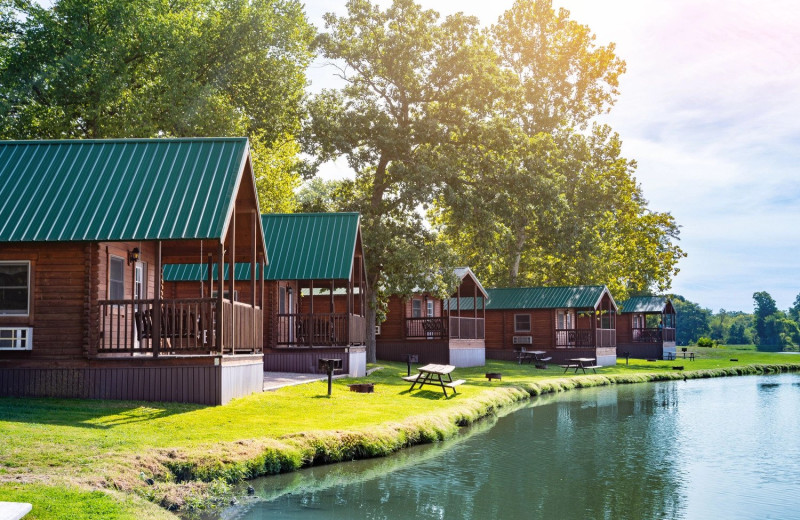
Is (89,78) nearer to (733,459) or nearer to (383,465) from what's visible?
(383,465)

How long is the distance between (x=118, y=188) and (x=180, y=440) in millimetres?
7276

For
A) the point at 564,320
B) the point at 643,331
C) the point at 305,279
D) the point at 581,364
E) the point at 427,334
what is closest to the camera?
the point at 305,279

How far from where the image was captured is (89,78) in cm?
3744

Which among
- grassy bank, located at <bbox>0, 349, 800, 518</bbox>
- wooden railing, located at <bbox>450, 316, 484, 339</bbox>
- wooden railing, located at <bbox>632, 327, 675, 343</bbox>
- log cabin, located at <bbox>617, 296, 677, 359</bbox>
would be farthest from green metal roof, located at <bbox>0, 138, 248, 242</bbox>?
wooden railing, located at <bbox>632, 327, 675, 343</bbox>

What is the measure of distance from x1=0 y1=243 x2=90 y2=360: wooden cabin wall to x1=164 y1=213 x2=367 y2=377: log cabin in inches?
403

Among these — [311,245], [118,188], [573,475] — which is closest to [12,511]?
[573,475]

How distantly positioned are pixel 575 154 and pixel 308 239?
92.9 ft

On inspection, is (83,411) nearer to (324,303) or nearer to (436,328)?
(324,303)

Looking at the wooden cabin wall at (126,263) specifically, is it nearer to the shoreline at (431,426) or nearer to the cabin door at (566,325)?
the shoreline at (431,426)

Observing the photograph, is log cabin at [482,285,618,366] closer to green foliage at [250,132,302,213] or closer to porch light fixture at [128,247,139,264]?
green foliage at [250,132,302,213]

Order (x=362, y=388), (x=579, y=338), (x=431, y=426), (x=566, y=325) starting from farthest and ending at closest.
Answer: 1. (x=566, y=325)
2. (x=579, y=338)
3. (x=362, y=388)
4. (x=431, y=426)

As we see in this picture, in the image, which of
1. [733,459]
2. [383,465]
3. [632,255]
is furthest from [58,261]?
[632,255]

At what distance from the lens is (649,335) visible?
63.2m

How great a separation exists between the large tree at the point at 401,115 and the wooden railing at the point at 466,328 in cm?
499
